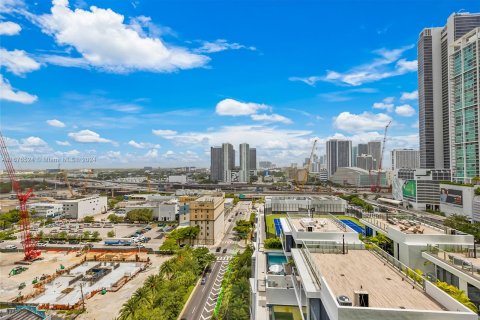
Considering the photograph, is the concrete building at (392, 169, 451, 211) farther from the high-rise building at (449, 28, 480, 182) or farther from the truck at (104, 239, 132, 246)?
the truck at (104, 239, 132, 246)

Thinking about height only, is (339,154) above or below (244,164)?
above

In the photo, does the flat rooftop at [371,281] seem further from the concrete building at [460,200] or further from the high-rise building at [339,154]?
the high-rise building at [339,154]

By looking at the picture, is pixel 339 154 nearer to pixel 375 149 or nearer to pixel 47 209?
pixel 375 149

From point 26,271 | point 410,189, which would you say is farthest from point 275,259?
point 410,189

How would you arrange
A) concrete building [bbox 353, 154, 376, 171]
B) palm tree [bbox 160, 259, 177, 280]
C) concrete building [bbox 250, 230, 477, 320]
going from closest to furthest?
concrete building [bbox 250, 230, 477, 320], palm tree [bbox 160, 259, 177, 280], concrete building [bbox 353, 154, 376, 171]

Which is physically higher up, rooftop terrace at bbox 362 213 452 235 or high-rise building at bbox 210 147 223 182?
high-rise building at bbox 210 147 223 182

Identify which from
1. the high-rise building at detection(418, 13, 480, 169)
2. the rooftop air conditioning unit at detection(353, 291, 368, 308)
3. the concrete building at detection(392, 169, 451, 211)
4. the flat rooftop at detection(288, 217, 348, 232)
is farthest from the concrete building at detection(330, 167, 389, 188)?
the rooftop air conditioning unit at detection(353, 291, 368, 308)
